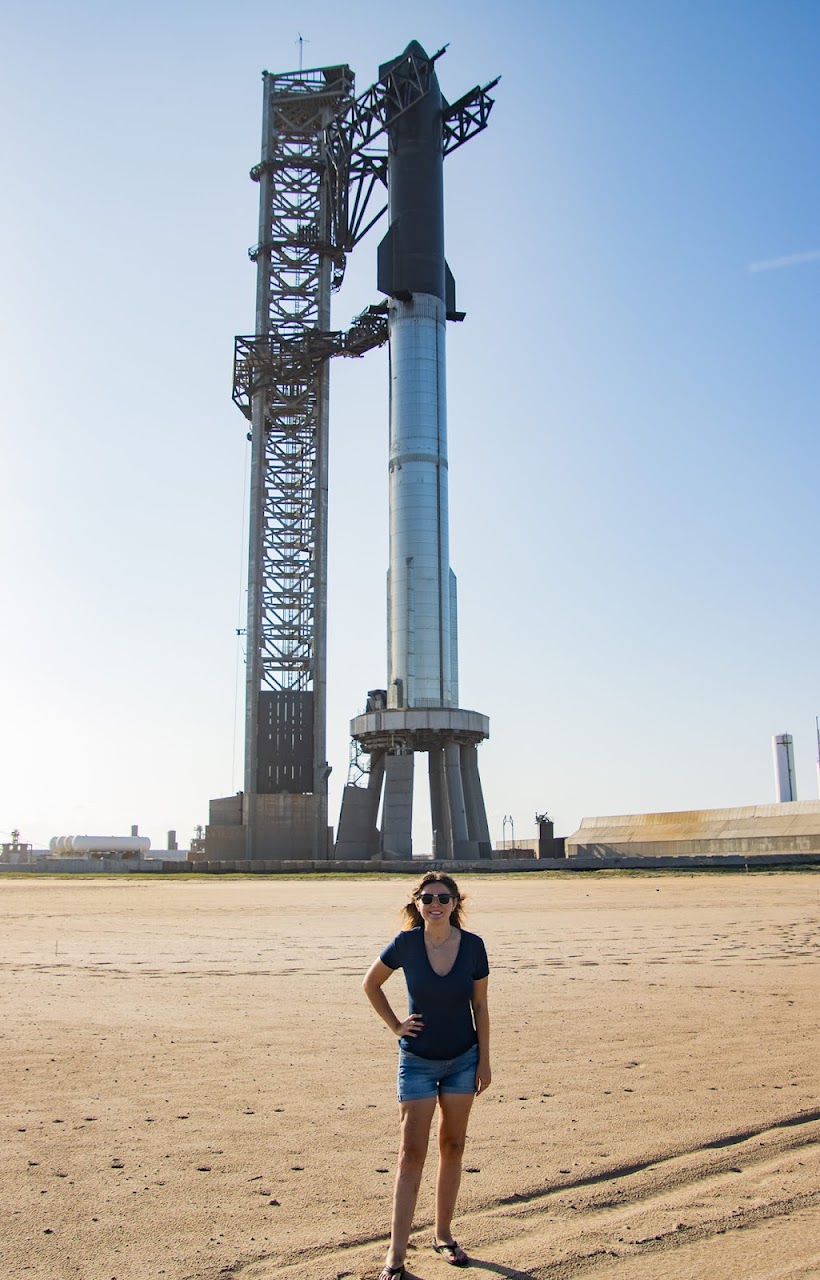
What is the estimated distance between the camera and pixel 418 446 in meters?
64.3

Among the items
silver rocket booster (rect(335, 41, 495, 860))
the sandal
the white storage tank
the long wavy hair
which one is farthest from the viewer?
the white storage tank

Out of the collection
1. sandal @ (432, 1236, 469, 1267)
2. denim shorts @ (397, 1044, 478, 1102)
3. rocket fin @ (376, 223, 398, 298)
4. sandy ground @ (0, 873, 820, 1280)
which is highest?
rocket fin @ (376, 223, 398, 298)

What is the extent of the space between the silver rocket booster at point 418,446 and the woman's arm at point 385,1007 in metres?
56.7

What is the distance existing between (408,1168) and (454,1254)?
50 centimetres

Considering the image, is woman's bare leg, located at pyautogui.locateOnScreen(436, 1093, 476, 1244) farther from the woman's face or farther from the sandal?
the woman's face

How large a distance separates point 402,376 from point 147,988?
182ft

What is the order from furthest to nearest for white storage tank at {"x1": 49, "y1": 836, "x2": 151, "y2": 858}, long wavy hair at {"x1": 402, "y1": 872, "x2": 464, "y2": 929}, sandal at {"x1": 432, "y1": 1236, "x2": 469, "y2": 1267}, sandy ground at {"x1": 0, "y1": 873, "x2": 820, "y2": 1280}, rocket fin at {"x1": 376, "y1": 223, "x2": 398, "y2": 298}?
1. white storage tank at {"x1": 49, "y1": 836, "x2": 151, "y2": 858}
2. rocket fin at {"x1": 376, "y1": 223, "x2": 398, "y2": 298}
3. long wavy hair at {"x1": 402, "y1": 872, "x2": 464, "y2": 929}
4. sandy ground at {"x1": 0, "y1": 873, "x2": 820, "y2": 1280}
5. sandal at {"x1": 432, "y1": 1236, "x2": 469, "y2": 1267}

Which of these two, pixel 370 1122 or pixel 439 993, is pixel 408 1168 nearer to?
pixel 439 993

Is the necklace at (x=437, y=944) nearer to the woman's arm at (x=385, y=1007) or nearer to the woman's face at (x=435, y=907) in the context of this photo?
the woman's face at (x=435, y=907)

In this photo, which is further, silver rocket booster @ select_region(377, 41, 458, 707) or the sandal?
silver rocket booster @ select_region(377, 41, 458, 707)

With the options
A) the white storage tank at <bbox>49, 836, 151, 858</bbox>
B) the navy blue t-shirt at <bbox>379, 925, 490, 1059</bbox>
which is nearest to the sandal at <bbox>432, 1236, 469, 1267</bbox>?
the navy blue t-shirt at <bbox>379, 925, 490, 1059</bbox>

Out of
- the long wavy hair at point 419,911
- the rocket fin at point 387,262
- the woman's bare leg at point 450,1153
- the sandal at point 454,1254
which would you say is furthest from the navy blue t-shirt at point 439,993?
the rocket fin at point 387,262

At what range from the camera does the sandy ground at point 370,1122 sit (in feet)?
19.4

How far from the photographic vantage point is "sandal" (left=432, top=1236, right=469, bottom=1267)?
580 centimetres
